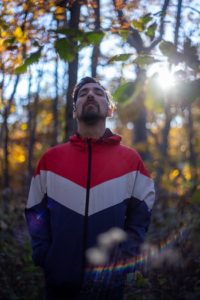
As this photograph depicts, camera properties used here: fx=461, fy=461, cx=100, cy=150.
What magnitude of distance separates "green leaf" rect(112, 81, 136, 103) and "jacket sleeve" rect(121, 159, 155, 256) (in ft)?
5.47

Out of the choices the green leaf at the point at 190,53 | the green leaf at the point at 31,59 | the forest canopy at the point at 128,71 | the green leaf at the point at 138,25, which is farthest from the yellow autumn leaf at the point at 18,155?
the green leaf at the point at 190,53

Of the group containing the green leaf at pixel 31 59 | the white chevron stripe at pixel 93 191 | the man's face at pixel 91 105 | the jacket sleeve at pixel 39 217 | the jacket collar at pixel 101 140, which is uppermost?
the green leaf at pixel 31 59

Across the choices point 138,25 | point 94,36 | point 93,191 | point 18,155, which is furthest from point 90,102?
point 18,155

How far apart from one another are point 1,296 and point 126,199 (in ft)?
8.14

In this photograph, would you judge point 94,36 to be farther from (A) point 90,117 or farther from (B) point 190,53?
(A) point 90,117

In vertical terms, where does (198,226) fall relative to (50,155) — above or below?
below

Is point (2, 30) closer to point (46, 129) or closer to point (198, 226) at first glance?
point (198, 226)

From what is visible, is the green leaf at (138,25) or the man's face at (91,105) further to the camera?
the man's face at (91,105)

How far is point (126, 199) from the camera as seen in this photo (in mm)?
3615

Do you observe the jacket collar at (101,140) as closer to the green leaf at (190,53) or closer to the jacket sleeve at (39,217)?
the jacket sleeve at (39,217)

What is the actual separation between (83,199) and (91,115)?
72cm

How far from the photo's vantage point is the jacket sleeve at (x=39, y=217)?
356 centimetres

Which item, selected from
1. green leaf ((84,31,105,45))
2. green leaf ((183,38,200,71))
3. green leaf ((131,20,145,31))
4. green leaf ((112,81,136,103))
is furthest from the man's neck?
green leaf ((183,38,200,71))

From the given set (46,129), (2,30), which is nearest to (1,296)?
(2,30)
